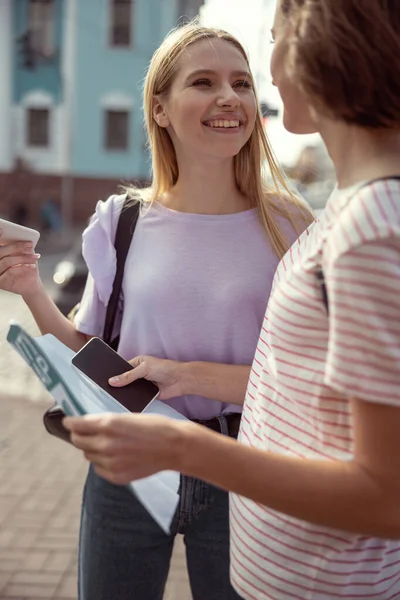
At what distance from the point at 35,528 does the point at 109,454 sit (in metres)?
3.06

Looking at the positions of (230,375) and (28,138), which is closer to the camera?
(230,375)

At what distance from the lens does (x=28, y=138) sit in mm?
25219

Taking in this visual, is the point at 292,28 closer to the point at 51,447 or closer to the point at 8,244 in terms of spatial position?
the point at 8,244

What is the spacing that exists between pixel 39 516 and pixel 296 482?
3.22 m

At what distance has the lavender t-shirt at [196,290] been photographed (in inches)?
73.8

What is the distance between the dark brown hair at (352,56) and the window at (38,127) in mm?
25272

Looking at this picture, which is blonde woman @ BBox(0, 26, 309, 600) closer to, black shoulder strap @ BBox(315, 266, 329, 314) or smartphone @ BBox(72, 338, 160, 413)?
smartphone @ BBox(72, 338, 160, 413)

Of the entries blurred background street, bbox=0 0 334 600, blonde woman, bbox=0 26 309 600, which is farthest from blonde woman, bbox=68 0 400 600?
blurred background street, bbox=0 0 334 600

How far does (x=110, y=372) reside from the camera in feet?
5.44

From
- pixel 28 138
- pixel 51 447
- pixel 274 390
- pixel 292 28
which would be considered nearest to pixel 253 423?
pixel 274 390

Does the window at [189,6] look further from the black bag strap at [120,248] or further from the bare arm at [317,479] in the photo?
the bare arm at [317,479]

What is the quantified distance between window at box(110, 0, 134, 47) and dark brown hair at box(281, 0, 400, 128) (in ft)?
82.9

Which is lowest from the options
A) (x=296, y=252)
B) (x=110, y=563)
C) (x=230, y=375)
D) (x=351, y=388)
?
(x=110, y=563)

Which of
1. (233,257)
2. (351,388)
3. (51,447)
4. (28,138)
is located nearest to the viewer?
Answer: (351,388)
